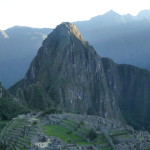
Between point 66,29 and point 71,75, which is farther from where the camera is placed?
point 66,29

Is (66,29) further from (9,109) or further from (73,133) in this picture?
(73,133)

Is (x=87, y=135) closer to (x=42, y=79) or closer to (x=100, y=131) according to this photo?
(x=100, y=131)

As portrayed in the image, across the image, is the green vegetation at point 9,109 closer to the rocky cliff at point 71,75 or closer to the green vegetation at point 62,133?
the green vegetation at point 62,133

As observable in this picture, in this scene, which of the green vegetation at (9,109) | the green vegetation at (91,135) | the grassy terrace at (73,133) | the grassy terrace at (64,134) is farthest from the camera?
the green vegetation at (9,109)

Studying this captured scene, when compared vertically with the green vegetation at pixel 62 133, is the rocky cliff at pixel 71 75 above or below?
below

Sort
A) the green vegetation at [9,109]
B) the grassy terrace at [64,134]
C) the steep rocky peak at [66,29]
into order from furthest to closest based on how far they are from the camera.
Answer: the steep rocky peak at [66,29] → the green vegetation at [9,109] → the grassy terrace at [64,134]

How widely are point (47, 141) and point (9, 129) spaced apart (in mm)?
14825

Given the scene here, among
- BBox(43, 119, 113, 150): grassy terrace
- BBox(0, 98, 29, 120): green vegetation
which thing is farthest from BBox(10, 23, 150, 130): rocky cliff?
BBox(43, 119, 113, 150): grassy terrace

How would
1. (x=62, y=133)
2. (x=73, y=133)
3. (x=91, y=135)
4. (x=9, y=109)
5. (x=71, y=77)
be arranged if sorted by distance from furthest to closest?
(x=71, y=77) → (x=9, y=109) → (x=62, y=133) → (x=73, y=133) → (x=91, y=135)

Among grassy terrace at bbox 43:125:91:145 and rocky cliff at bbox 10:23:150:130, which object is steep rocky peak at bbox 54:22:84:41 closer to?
rocky cliff at bbox 10:23:150:130

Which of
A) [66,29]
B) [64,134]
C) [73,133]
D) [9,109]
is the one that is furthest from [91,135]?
[66,29]

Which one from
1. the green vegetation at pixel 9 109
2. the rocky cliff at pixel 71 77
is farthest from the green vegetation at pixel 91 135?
the rocky cliff at pixel 71 77

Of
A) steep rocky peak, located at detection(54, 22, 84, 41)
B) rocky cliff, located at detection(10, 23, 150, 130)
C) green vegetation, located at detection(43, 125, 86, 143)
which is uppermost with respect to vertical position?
steep rocky peak, located at detection(54, 22, 84, 41)

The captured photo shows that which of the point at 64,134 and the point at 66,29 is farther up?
the point at 66,29
